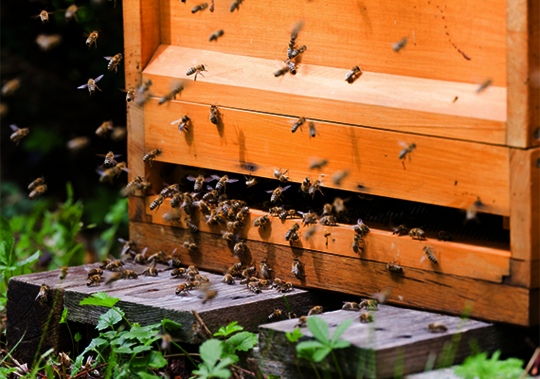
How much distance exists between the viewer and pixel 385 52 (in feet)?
10.1

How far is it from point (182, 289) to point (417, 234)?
3.97 ft

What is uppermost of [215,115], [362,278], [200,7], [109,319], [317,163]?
[200,7]

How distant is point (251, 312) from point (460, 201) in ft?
3.69

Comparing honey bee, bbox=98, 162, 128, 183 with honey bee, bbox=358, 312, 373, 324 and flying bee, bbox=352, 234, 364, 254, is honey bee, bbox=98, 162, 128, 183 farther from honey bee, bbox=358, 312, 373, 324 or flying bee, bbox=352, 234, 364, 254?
honey bee, bbox=358, 312, 373, 324

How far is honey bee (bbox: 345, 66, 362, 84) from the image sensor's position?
3.11 meters

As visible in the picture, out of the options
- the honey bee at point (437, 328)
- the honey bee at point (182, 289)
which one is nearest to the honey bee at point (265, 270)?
the honey bee at point (182, 289)

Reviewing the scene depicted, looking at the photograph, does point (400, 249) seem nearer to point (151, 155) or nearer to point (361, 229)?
point (361, 229)

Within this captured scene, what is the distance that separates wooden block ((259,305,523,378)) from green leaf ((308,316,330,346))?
6cm

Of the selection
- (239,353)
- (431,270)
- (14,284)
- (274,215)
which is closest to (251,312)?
(239,353)

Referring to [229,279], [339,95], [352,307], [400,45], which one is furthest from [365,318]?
[400,45]

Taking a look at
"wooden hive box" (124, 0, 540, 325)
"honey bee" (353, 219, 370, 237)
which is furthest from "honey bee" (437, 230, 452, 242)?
"honey bee" (353, 219, 370, 237)

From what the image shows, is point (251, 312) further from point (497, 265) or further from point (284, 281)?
point (497, 265)

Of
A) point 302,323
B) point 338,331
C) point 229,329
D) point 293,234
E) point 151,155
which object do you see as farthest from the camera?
point 151,155

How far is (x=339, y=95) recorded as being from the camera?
3.17m
